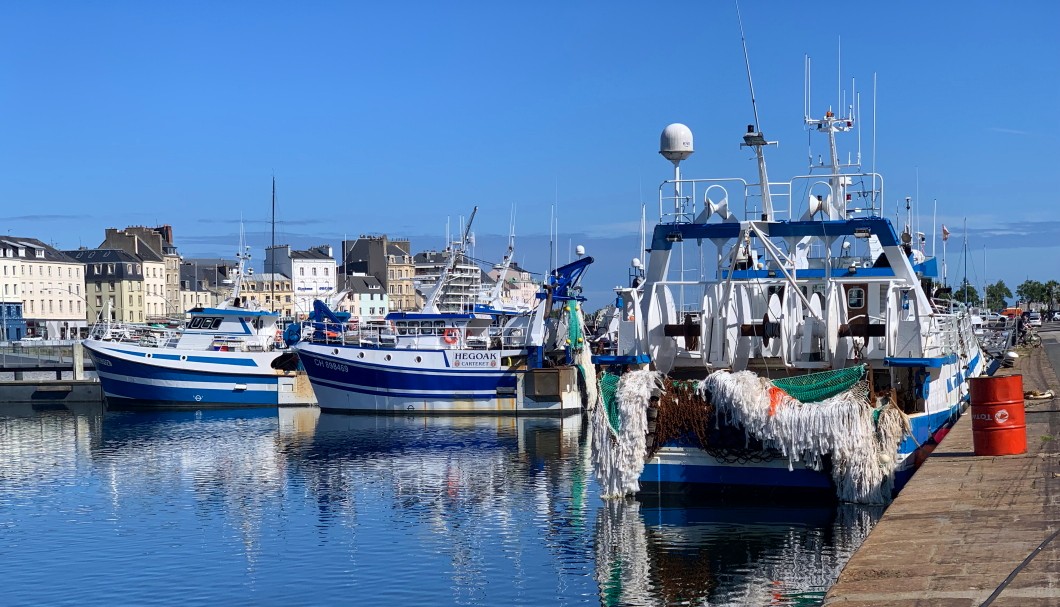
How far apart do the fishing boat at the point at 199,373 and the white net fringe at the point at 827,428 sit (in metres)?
32.0

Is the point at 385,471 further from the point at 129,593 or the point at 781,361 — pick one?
the point at 129,593

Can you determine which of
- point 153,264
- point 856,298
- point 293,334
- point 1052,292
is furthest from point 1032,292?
point 856,298

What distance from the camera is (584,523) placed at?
821 inches

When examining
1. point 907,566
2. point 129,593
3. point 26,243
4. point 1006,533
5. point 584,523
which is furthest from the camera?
point 26,243

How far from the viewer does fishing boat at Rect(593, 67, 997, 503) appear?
63.2ft

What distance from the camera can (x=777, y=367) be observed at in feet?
73.6

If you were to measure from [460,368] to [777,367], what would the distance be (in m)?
22.3

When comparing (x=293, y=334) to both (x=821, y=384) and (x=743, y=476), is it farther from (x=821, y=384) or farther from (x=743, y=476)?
(x=821, y=384)

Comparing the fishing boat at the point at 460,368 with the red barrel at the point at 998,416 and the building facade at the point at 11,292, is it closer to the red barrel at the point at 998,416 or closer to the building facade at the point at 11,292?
the red barrel at the point at 998,416

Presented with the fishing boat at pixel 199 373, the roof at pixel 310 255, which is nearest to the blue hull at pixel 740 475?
the fishing boat at pixel 199 373

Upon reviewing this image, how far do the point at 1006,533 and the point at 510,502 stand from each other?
39.9ft

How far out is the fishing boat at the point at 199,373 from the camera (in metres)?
48.6

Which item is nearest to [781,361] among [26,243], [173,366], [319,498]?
[319,498]

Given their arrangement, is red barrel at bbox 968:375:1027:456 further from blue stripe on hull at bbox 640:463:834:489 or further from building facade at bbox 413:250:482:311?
building facade at bbox 413:250:482:311
